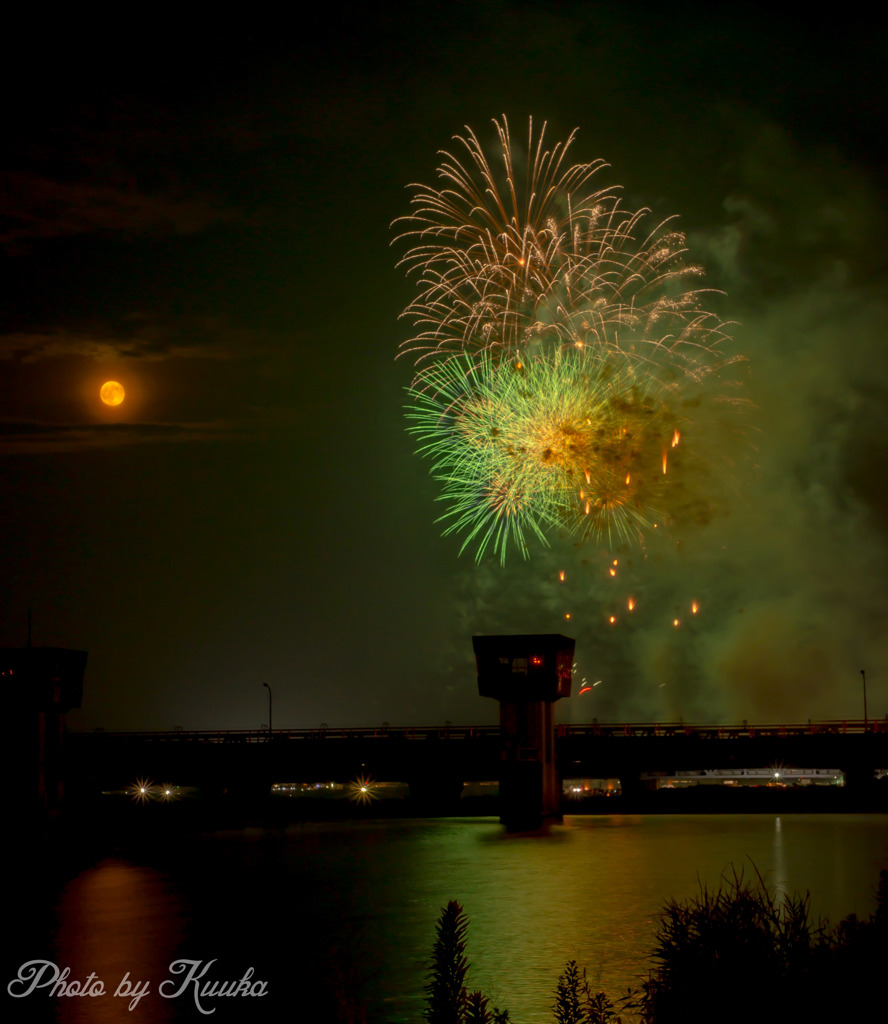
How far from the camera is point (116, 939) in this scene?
36.2 meters

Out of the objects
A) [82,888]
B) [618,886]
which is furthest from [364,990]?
[82,888]

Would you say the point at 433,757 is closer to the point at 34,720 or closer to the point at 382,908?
the point at 34,720

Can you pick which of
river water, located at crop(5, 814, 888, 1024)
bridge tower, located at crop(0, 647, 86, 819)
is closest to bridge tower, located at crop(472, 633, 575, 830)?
river water, located at crop(5, 814, 888, 1024)

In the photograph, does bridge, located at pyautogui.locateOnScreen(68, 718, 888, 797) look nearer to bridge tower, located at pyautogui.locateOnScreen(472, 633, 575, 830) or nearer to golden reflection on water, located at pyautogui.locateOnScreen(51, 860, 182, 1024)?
bridge tower, located at pyautogui.locateOnScreen(472, 633, 575, 830)

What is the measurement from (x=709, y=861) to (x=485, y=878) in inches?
454

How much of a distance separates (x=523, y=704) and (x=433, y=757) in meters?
17.0

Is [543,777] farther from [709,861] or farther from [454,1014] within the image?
[454,1014]

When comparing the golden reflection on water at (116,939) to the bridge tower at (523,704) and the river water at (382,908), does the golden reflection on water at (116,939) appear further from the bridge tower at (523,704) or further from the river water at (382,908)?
the bridge tower at (523,704)

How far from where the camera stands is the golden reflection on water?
26031 mm

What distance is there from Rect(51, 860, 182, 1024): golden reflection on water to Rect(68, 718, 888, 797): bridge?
3705 centimetres

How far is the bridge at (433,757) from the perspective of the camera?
3597 inches

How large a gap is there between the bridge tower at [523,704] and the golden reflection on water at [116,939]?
3006 cm

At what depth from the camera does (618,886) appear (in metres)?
47.5

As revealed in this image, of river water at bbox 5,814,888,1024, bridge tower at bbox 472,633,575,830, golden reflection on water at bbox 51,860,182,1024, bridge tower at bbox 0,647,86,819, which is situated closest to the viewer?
golden reflection on water at bbox 51,860,182,1024
